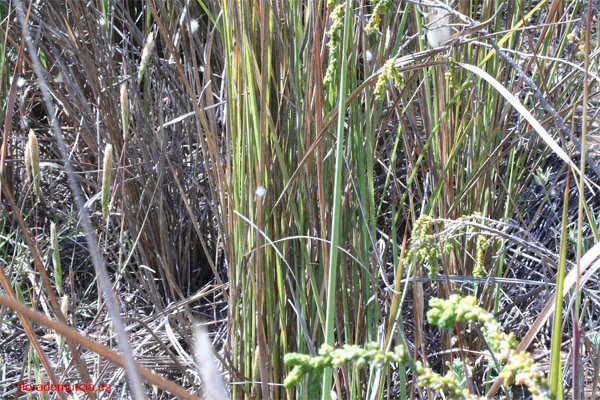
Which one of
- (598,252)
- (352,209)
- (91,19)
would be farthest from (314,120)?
(91,19)

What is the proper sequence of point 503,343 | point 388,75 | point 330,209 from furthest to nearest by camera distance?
point 330,209 < point 388,75 < point 503,343

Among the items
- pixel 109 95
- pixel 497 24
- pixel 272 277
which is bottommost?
pixel 272 277

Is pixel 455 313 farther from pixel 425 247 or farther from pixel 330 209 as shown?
pixel 330 209

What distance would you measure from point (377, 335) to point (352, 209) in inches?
7.0

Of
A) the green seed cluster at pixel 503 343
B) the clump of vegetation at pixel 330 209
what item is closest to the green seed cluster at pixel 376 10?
the clump of vegetation at pixel 330 209

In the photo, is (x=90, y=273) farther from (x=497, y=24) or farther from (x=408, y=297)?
(x=497, y=24)

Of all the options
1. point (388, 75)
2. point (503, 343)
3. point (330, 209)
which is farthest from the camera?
point (330, 209)

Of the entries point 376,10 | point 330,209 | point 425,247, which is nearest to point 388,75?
point 376,10

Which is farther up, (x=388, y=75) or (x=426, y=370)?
(x=388, y=75)

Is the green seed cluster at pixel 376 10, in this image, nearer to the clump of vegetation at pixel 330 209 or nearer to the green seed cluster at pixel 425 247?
the clump of vegetation at pixel 330 209

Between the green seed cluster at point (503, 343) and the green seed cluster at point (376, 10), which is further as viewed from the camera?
the green seed cluster at point (376, 10)

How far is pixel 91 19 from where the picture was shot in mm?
1343

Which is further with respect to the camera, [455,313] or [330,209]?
[330,209]

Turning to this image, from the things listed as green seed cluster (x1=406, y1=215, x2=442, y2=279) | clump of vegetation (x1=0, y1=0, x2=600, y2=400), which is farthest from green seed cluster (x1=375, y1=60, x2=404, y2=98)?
green seed cluster (x1=406, y1=215, x2=442, y2=279)
